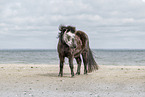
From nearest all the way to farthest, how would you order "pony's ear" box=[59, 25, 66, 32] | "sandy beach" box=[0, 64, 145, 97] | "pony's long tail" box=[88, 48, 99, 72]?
1. "sandy beach" box=[0, 64, 145, 97]
2. "pony's ear" box=[59, 25, 66, 32]
3. "pony's long tail" box=[88, 48, 99, 72]

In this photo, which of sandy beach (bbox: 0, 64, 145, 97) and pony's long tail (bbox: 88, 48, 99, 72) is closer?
sandy beach (bbox: 0, 64, 145, 97)

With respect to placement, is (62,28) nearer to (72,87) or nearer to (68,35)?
(68,35)

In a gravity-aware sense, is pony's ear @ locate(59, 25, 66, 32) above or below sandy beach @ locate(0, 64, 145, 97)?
above

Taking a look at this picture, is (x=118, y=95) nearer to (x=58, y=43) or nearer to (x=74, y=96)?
(x=74, y=96)

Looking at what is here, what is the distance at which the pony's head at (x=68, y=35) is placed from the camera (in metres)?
9.89

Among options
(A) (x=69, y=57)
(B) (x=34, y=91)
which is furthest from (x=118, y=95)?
(A) (x=69, y=57)

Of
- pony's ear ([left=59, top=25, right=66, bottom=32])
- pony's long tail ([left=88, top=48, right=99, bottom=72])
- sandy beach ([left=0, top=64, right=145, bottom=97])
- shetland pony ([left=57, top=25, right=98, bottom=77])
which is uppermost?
pony's ear ([left=59, top=25, right=66, bottom=32])

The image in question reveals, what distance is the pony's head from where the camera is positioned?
32.4 ft

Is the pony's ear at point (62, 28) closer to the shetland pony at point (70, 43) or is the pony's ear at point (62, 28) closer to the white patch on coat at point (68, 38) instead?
the shetland pony at point (70, 43)

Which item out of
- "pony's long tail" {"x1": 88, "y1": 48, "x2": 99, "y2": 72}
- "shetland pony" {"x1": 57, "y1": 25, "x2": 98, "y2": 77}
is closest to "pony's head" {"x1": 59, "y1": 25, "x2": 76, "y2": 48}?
"shetland pony" {"x1": 57, "y1": 25, "x2": 98, "y2": 77}

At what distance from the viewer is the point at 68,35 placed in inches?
392

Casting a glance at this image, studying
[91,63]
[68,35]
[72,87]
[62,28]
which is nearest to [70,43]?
[68,35]

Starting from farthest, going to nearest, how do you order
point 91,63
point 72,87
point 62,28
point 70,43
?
point 91,63 → point 62,28 → point 70,43 → point 72,87

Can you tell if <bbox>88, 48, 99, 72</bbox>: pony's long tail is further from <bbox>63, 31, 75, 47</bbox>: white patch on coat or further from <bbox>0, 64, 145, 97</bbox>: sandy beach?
<bbox>63, 31, 75, 47</bbox>: white patch on coat
